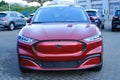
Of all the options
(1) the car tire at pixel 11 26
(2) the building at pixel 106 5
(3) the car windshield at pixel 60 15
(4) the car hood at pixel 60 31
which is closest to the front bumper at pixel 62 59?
(4) the car hood at pixel 60 31

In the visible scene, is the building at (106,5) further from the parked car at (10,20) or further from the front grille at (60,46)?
the front grille at (60,46)

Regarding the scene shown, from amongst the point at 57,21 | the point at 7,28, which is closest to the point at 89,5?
the point at 7,28

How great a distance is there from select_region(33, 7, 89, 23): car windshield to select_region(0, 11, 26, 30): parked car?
16.8 meters

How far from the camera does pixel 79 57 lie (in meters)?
7.03

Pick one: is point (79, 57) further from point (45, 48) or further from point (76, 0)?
point (76, 0)

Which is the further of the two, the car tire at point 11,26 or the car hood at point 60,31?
the car tire at point 11,26

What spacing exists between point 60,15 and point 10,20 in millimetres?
17677

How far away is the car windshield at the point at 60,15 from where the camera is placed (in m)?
8.59

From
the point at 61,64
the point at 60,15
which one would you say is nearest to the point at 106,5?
the point at 60,15

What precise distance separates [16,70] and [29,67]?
1.10 metres

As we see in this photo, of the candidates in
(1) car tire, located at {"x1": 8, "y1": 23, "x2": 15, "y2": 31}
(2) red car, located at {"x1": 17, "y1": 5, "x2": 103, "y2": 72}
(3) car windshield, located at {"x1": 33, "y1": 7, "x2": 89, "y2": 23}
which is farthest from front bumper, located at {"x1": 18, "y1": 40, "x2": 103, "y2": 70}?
(1) car tire, located at {"x1": 8, "y1": 23, "x2": 15, "y2": 31}

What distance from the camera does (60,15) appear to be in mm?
8742

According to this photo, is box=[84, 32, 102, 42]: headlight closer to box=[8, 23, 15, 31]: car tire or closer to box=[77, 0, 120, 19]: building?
box=[8, 23, 15, 31]: car tire

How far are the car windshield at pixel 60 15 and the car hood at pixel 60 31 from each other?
20.9 inches
